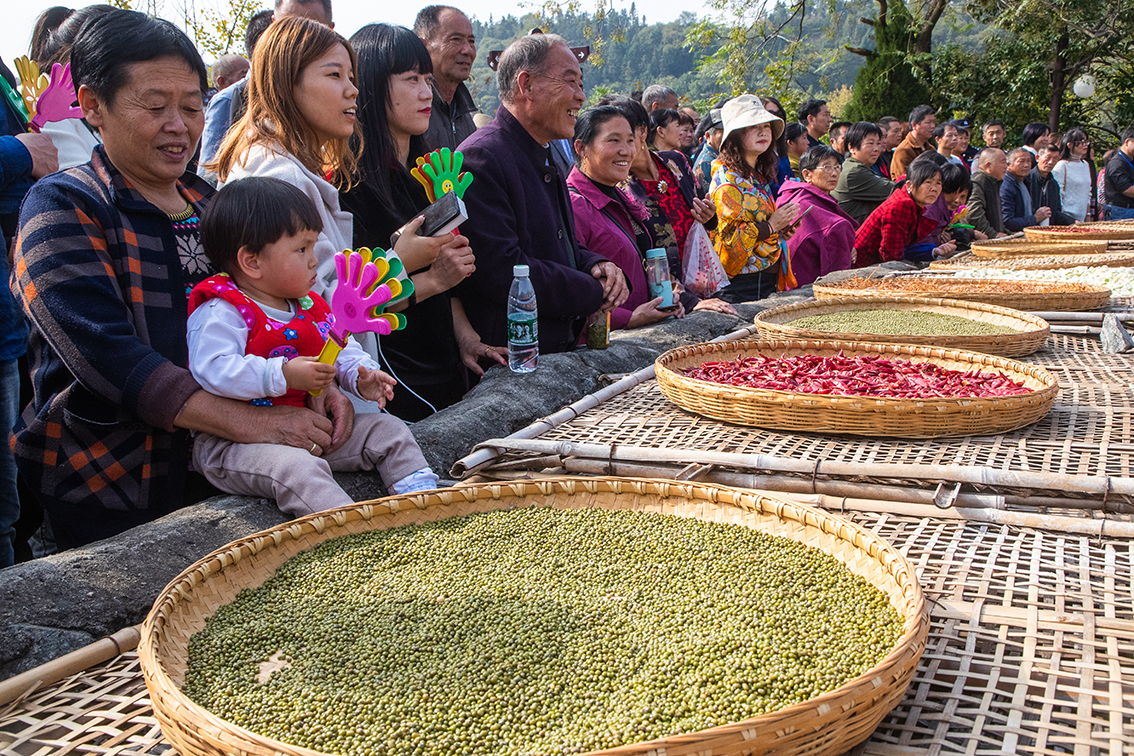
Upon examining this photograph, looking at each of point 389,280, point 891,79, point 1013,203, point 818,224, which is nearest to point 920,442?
point 389,280

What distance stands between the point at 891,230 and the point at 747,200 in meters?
1.95

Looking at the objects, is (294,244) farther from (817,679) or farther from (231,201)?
(817,679)

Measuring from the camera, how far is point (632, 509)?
69.6 inches

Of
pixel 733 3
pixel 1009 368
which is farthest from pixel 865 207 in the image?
pixel 733 3

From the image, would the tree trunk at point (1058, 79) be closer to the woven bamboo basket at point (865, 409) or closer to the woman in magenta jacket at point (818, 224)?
the woman in magenta jacket at point (818, 224)

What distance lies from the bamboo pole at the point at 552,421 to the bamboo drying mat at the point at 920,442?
2 centimetres

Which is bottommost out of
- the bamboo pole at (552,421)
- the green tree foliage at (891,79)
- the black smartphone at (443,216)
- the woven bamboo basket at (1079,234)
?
the woven bamboo basket at (1079,234)

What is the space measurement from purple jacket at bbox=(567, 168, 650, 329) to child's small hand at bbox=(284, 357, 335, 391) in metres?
2.19

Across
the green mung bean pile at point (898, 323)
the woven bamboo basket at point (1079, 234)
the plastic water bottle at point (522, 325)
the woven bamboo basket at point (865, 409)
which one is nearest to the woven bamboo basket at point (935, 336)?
the green mung bean pile at point (898, 323)

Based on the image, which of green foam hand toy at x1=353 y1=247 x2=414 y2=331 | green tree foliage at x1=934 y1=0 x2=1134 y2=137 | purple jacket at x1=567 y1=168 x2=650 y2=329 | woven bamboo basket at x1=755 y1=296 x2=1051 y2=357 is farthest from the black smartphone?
green tree foliage at x1=934 y1=0 x2=1134 y2=137

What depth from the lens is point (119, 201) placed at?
191 centimetres

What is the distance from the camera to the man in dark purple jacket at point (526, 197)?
3.11 metres

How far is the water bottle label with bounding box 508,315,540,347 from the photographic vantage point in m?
2.95

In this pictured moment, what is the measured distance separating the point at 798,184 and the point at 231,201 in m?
4.48
